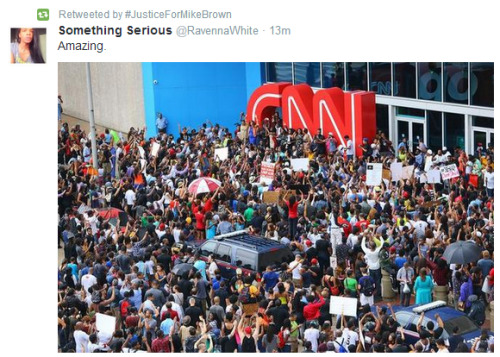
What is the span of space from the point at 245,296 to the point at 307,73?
2000cm

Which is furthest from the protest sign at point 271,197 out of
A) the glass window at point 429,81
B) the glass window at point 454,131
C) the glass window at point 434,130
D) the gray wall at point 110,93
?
the gray wall at point 110,93

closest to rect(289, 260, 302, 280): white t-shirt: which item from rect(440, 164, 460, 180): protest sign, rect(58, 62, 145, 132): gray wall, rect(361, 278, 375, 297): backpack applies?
rect(361, 278, 375, 297): backpack

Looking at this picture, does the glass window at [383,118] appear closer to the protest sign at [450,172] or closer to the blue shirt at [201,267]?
the protest sign at [450,172]

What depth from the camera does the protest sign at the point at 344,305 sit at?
47.4 ft

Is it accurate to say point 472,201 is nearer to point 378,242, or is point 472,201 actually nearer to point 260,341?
point 378,242

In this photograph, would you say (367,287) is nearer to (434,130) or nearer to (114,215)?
(114,215)

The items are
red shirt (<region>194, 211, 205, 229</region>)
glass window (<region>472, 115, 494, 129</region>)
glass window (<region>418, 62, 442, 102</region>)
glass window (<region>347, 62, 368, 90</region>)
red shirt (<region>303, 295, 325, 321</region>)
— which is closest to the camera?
red shirt (<region>303, 295, 325, 321</region>)

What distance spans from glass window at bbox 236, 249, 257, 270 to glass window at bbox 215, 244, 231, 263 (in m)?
0.24

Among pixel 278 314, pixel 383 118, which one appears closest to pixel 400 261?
pixel 278 314

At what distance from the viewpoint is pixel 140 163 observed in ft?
85.0

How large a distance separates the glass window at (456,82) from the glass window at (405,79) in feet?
4.79

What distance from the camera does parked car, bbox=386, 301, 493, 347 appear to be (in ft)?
46.0

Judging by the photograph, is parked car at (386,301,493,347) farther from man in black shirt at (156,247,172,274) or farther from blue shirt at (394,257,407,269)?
man in black shirt at (156,247,172,274)

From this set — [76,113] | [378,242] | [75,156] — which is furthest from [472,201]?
[76,113]
